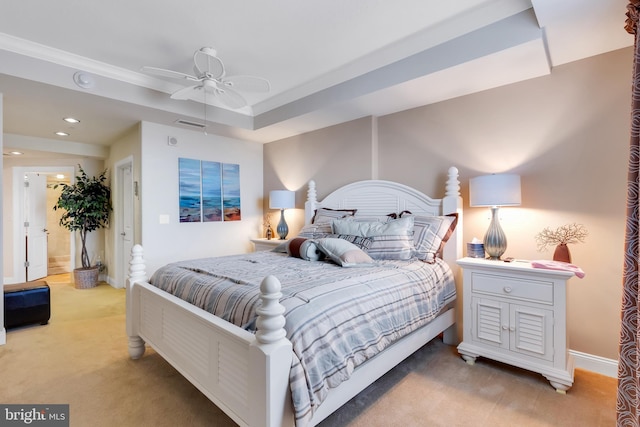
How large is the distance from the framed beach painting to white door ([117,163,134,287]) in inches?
46.3

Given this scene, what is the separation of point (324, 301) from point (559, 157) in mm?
2270

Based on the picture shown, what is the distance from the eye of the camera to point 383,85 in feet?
9.12

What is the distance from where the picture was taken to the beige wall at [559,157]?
2207mm

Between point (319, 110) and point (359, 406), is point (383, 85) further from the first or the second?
point (359, 406)

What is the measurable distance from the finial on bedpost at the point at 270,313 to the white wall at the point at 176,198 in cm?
315

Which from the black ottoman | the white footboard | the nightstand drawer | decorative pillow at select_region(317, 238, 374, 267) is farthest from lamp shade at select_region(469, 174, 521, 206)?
the black ottoman

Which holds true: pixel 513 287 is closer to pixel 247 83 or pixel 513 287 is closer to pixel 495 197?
pixel 495 197

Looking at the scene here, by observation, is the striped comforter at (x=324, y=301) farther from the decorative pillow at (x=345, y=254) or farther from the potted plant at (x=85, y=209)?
the potted plant at (x=85, y=209)

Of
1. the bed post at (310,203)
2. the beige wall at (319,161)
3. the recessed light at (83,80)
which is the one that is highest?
the recessed light at (83,80)

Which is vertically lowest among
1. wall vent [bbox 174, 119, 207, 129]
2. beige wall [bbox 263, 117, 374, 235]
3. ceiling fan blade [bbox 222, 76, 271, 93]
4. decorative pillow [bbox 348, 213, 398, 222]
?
decorative pillow [bbox 348, 213, 398, 222]

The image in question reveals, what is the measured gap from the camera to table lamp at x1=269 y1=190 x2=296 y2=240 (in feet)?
13.9

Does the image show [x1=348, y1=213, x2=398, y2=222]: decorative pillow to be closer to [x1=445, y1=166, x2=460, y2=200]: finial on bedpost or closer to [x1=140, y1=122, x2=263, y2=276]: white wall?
[x1=445, y1=166, x2=460, y2=200]: finial on bedpost

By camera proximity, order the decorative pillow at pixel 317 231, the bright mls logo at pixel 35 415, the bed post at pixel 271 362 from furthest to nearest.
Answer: the decorative pillow at pixel 317 231 < the bright mls logo at pixel 35 415 < the bed post at pixel 271 362

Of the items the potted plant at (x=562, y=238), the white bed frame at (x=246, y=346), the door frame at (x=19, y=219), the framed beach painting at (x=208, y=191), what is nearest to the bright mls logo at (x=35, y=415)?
the white bed frame at (x=246, y=346)
